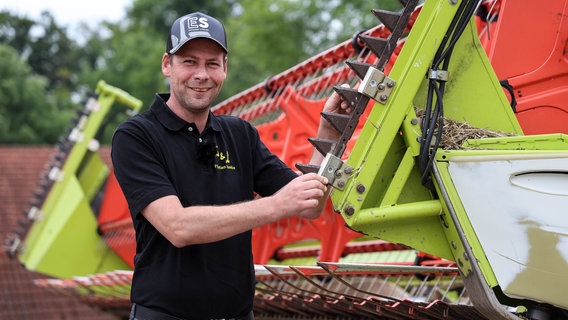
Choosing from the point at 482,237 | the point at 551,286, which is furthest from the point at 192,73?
the point at 551,286

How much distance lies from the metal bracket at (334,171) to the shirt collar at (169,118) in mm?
443

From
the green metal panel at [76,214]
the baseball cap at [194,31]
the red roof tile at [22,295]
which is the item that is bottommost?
the red roof tile at [22,295]

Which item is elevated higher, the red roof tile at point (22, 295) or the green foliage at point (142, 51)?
the green foliage at point (142, 51)

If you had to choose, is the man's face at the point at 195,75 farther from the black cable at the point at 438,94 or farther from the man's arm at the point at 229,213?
the black cable at the point at 438,94

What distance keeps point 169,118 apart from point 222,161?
248 millimetres

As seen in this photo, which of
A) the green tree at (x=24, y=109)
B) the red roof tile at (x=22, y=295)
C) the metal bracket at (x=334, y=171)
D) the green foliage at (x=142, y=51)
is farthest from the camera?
the green tree at (x=24, y=109)

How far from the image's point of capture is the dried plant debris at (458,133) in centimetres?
337

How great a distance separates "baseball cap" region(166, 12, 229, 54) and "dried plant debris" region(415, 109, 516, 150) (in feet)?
2.58

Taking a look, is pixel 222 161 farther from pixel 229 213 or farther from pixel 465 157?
pixel 465 157

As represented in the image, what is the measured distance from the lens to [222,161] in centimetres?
337

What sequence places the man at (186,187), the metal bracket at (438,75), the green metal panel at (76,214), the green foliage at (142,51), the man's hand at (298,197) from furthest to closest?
the green foliage at (142,51) < the green metal panel at (76,214) < the metal bracket at (438,75) < the man at (186,187) < the man's hand at (298,197)

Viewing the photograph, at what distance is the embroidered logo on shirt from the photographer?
3.35 m

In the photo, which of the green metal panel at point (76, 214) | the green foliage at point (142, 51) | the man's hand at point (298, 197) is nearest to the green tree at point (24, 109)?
the green foliage at point (142, 51)

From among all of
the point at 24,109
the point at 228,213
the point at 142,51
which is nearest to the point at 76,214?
the point at 228,213
